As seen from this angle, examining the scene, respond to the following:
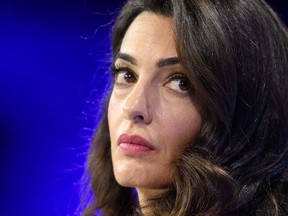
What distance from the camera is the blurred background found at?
2.08m

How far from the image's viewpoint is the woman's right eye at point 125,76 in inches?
57.7

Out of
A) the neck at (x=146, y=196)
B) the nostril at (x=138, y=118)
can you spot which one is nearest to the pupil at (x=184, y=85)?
the nostril at (x=138, y=118)

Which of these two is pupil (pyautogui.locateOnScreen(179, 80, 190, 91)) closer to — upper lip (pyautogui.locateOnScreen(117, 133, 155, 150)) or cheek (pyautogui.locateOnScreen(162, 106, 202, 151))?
cheek (pyautogui.locateOnScreen(162, 106, 202, 151))

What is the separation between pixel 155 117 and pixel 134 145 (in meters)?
0.08

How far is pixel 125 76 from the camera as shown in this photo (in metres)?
1.48

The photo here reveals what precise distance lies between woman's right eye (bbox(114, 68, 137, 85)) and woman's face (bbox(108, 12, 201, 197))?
50 mm

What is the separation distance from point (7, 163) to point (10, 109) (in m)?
0.20

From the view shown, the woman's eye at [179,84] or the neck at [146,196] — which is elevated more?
the woman's eye at [179,84]

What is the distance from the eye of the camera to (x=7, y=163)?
206 cm

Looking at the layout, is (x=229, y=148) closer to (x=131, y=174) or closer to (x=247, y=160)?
(x=247, y=160)

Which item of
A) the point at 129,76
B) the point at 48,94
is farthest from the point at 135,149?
the point at 48,94

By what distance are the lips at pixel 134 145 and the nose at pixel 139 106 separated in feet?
0.13

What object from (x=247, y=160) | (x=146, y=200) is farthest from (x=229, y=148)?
(x=146, y=200)

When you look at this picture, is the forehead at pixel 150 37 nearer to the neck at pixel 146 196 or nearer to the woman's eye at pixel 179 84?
the woman's eye at pixel 179 84
